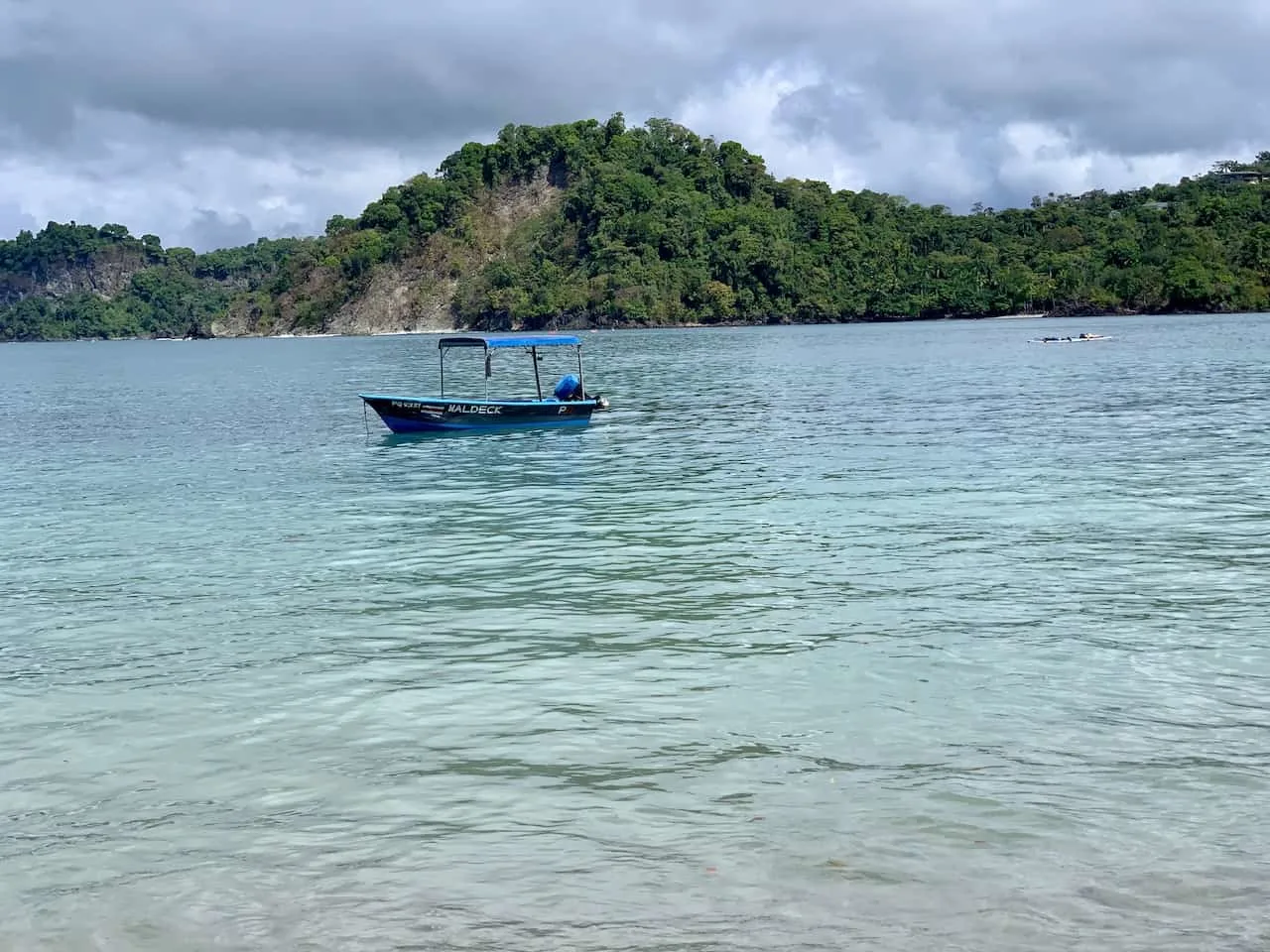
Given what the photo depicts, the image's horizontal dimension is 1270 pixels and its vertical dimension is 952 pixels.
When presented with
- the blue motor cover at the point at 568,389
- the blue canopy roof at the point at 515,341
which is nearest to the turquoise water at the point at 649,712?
the blue canopy roof at the point at 515,341

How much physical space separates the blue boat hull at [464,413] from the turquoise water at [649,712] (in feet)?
35.7

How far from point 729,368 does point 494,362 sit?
26.0 m

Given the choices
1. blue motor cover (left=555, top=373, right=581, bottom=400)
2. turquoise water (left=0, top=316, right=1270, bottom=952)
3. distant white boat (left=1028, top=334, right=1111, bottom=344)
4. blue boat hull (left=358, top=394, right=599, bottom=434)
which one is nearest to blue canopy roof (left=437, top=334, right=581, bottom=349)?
blue motor cover (left=555, top=373, right=581, bottom=400)

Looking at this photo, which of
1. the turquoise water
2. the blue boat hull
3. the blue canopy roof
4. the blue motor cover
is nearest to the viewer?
the turquoise water

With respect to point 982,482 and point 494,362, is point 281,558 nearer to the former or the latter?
point 982,482

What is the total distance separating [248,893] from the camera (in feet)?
29.0

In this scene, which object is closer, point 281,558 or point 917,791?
point 917,791

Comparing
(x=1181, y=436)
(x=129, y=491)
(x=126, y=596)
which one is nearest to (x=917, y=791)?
(x=126, y=596)

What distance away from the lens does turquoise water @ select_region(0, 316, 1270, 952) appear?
8.53m

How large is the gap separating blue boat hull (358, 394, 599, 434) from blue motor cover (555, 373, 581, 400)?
62cm

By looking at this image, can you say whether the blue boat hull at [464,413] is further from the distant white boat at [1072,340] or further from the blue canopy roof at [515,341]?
the distant white boat at [1072,340]

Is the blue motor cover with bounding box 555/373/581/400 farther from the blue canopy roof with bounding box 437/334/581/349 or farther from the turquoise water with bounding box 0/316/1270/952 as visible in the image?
the turquoise water with bounding box 0/316/1270/952

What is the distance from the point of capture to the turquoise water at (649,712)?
853cm

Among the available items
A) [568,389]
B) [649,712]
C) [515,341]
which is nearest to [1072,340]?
[568,389]
